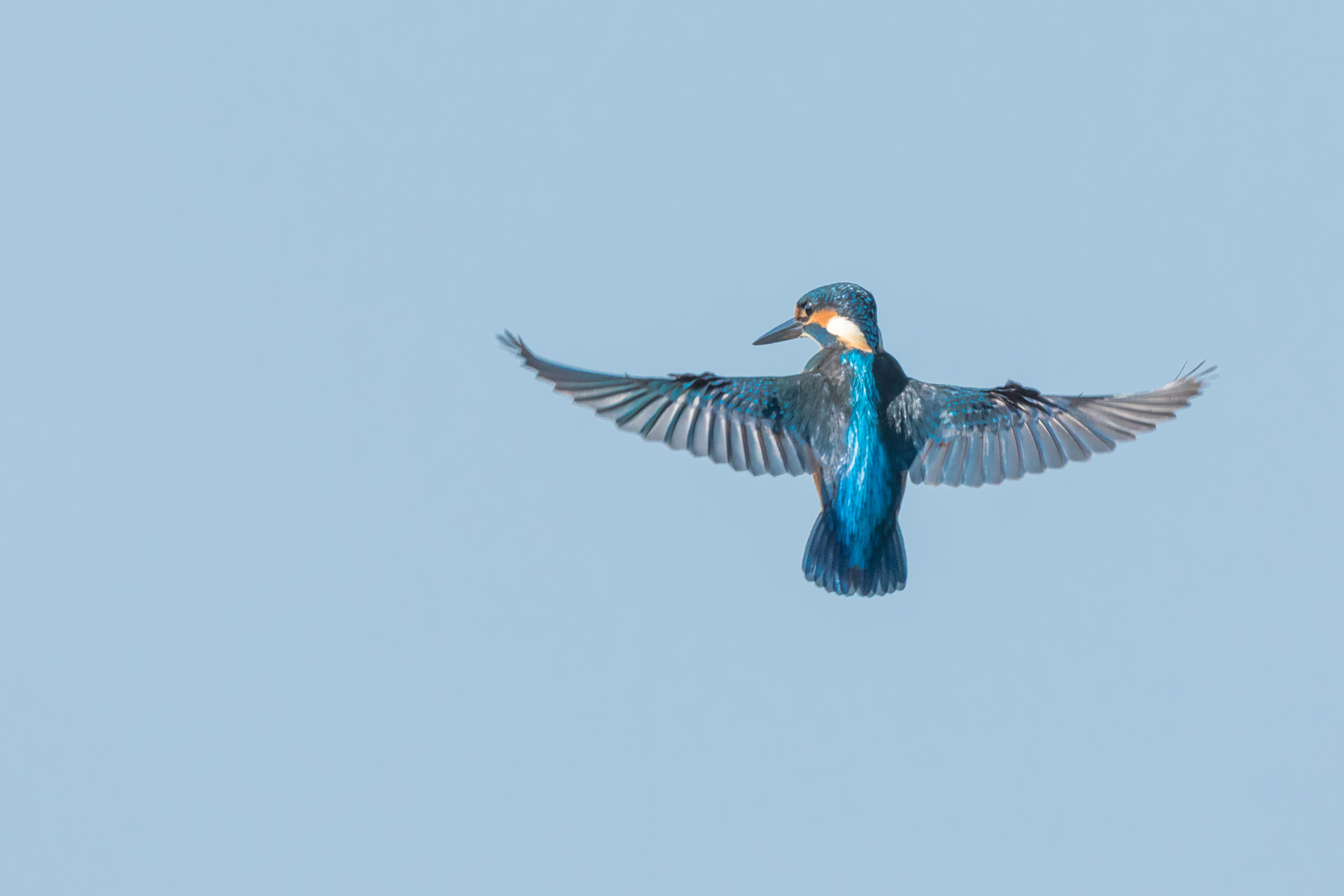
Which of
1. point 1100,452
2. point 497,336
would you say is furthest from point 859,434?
point 497,336

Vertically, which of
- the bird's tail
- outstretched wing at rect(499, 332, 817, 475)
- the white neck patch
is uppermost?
the white neck patch

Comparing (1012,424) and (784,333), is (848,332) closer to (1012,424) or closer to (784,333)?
(784,333)

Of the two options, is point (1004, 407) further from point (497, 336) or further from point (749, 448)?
point (497, 336)

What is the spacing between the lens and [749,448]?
25.6ft

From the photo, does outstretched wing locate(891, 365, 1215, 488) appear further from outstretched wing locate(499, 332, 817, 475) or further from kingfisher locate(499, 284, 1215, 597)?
outstretched wing locate(499, 332, 817, 475)

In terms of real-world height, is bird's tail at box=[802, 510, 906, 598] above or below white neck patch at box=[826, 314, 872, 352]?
below

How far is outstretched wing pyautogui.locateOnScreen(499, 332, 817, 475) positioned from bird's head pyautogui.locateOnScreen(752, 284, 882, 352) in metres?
0.29

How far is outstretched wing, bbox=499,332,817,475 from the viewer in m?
7.67

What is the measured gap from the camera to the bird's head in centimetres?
791

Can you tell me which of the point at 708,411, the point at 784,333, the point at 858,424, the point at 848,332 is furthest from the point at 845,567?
the point at 784,333

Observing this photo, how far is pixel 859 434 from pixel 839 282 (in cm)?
70

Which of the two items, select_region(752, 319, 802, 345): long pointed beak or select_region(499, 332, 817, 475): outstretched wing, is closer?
select_region(499, 332, 817, 475): outstretched wing

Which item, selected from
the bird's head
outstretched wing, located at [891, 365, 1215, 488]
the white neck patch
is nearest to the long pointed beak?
the bird's head

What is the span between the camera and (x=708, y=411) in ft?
25.7
